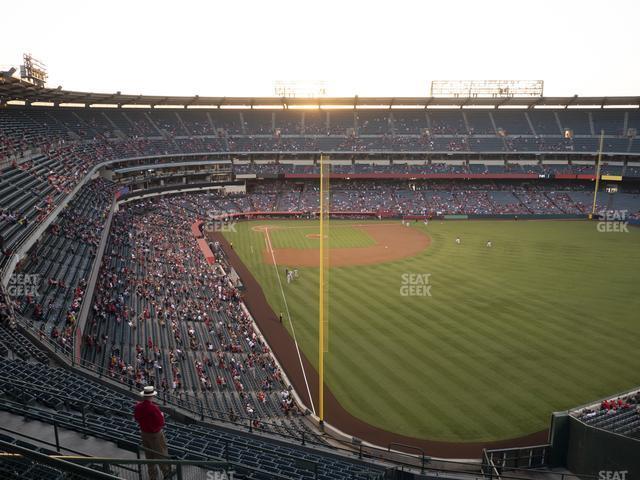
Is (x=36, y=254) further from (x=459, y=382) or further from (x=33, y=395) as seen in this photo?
(x=459, y=382)

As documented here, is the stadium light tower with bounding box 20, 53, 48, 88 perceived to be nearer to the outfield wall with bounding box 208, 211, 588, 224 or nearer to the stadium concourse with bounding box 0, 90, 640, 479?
the stadium concourse with bounding box 0, 90, 640, 479

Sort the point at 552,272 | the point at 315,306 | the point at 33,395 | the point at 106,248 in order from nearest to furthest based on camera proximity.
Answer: the point at 33,395, the point at 315,306, the point at 106,248, the point at 552,272

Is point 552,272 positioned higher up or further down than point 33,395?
further down

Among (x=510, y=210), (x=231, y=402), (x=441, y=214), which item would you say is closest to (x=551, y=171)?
(x=510, y=210)

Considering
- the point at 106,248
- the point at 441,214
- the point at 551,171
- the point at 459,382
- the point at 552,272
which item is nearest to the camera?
the point at 459,382

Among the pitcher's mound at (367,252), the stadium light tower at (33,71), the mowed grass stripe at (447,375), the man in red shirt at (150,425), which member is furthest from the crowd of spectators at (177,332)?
the stadium light tower at (33,71)

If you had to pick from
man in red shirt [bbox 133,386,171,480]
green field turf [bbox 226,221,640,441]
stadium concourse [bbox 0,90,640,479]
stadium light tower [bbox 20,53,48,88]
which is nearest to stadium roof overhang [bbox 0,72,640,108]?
stadium concourse [bbox 0,90,640,479]

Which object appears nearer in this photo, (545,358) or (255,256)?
(545,358)

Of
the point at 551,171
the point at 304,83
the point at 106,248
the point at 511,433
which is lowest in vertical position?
the point at 511,433
